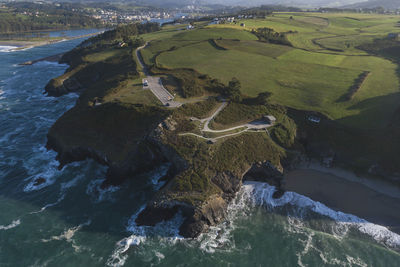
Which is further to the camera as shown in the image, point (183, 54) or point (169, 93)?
point (183, 54)

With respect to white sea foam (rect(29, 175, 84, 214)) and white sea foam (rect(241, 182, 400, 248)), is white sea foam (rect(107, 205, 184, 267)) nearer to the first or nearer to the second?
white sea foam (rect(241, 182, 400, 248))

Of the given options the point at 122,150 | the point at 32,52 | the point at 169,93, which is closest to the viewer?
the point at 122,150

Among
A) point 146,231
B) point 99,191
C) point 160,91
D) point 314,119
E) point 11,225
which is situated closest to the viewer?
point 146,231

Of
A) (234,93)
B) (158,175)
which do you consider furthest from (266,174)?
(234,93)

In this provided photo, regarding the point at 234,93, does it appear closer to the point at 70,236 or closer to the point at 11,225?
the point at 70,236

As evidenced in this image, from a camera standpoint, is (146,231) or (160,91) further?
(160,91)

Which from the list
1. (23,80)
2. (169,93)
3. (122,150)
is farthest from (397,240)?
(23,80)

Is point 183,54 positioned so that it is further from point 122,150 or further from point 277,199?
point 277,199
